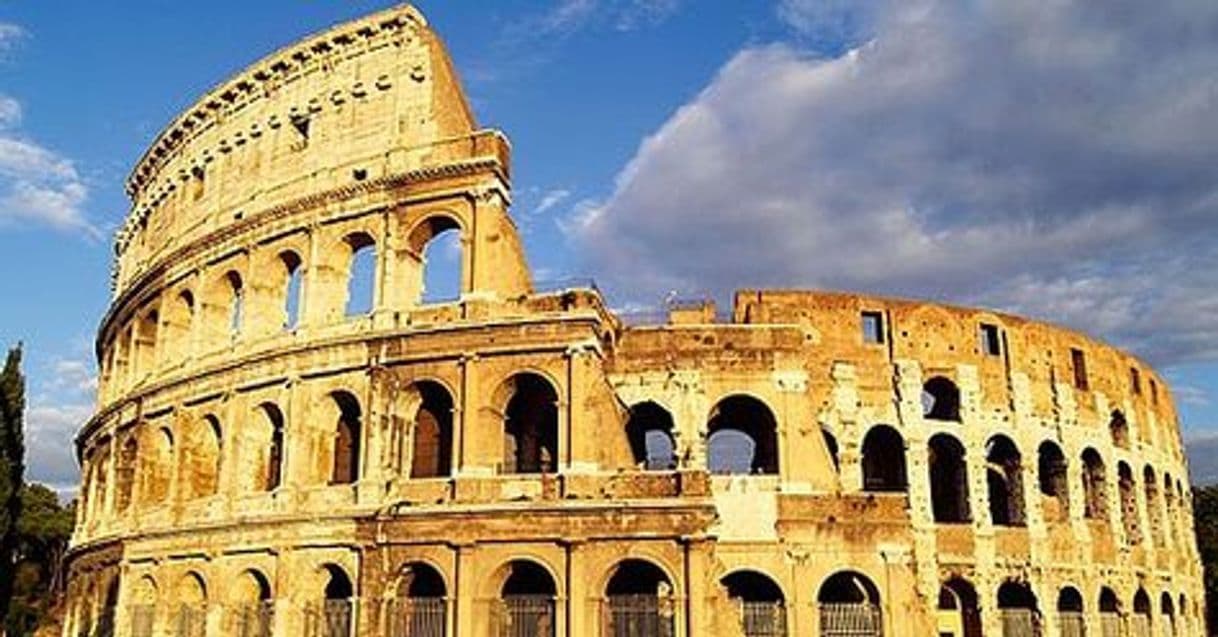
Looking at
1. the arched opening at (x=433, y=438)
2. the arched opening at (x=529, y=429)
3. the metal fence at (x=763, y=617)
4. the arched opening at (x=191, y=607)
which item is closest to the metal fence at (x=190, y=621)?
the arched opening at (x=191, y=607)

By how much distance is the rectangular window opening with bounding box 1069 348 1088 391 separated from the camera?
90.5ft

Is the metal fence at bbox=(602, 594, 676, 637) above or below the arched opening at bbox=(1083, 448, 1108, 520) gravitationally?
below

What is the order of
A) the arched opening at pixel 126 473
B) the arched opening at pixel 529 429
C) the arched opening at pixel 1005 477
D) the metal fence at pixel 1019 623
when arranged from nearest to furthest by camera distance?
the arched opening at pixel 529 429 → the metal fence at pixel 1019 623 → the arched opening at pixel 1005 477 → the arched opening at pixel 126 473

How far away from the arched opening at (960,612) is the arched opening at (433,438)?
36.4 ft

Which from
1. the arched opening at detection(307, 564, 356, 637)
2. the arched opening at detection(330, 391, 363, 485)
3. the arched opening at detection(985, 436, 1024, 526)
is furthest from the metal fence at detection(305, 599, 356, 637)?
the arched opening at detection(985, 436, 1024, 526)

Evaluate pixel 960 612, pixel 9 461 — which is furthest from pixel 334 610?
pixel 960 612

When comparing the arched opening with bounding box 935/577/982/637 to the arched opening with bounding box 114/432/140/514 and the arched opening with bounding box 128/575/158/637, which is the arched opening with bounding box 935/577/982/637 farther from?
the arched opening with bounding box 114/432/140/514

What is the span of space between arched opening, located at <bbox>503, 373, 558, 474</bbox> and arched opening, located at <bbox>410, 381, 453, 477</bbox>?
3.94ft

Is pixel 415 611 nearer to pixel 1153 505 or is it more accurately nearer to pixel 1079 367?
pixel 1079 367

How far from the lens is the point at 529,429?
2214 cm

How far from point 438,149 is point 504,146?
1329 millimetres

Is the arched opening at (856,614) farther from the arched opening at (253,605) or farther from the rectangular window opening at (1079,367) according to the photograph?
the rectangular window opening at (1079,367)

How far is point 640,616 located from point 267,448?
898 cm

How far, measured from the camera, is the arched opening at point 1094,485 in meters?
27.4
